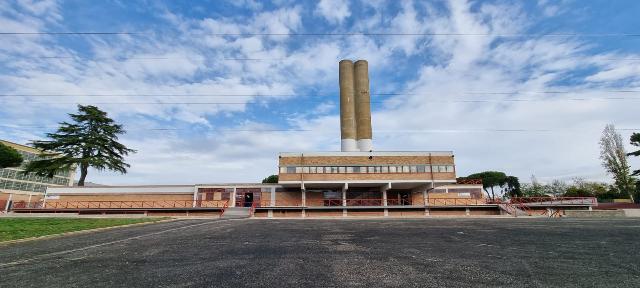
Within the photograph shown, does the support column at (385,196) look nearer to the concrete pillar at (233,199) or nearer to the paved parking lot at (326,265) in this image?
the concrete pillar at (233,199)

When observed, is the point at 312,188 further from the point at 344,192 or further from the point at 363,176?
the point at 363,176

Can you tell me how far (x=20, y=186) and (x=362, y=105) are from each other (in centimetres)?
8205

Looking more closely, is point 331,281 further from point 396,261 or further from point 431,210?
point 431,210

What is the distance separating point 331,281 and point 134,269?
398 cm

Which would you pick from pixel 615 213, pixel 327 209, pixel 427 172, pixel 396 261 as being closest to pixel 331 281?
pixel 396 261

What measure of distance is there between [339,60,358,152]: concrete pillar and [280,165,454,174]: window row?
20.1 ft

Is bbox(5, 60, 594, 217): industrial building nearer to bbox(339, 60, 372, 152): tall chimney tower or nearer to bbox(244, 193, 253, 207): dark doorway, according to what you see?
bbox(244, 193, 253, 207): dark doorway

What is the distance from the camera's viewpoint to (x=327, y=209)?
115ft

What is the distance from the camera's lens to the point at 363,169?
37625 millimetres

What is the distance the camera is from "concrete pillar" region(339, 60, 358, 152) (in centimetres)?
4394

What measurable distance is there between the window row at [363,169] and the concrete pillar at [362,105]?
638 centimetres

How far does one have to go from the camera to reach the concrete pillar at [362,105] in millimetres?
44125

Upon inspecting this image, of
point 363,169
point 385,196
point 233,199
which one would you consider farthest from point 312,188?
point 233,199

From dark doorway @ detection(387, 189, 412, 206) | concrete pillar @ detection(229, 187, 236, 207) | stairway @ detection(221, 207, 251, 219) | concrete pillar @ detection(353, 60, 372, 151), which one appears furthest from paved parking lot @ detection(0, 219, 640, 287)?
concrete pillar @ detection(353, 60, 372, 151)
